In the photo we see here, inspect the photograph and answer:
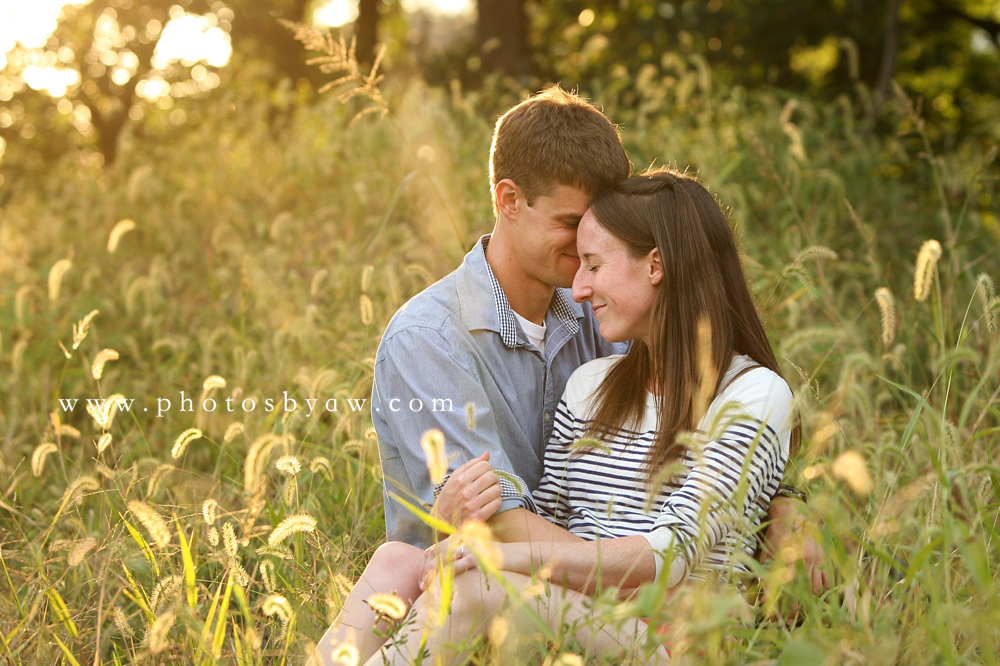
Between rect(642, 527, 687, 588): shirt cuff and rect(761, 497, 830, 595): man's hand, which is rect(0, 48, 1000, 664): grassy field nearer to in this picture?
rect(761, 497, 830, 595): man's hand

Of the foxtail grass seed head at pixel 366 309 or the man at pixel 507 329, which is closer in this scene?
the man at pixel 507 329

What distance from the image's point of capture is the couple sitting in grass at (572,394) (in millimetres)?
1935

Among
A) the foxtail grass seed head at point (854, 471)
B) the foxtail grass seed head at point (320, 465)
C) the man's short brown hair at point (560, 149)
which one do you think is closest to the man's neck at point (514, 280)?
the man's short brown hair at point (560, 149)

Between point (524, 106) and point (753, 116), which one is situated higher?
point (524, 106)

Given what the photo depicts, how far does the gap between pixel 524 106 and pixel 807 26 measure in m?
6.05

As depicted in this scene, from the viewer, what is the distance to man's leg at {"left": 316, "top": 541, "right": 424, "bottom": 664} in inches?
77.9

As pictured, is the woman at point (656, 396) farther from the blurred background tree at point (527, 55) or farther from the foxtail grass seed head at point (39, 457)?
the blurred background tree at point (527, 55)

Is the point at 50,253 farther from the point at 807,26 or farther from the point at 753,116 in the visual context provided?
the point at 807,26

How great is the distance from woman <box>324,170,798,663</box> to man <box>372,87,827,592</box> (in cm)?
14

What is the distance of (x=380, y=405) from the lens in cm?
251

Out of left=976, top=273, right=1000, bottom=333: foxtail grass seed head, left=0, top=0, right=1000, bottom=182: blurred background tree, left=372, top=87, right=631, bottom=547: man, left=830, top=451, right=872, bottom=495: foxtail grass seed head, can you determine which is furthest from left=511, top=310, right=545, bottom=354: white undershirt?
left=0, top=0, right=1000, bottom=182: blurred background tree

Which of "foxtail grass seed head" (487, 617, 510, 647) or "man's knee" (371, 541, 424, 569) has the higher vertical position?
"foxtail grass seed head" (487, 617, 510, 647)

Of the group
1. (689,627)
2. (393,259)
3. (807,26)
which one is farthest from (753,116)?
(689,627)

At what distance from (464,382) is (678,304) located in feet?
2.03
